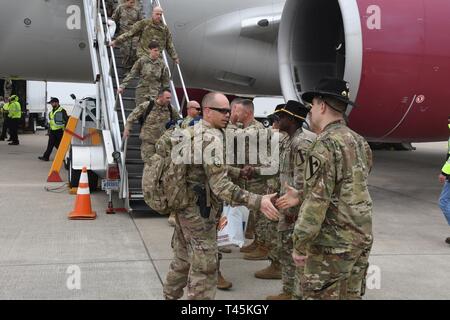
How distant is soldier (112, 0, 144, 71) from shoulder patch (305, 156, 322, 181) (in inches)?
246

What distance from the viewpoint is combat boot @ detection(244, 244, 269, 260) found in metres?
5.09

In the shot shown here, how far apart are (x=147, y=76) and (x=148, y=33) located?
2.59ft

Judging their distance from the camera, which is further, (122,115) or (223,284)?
(122,115)

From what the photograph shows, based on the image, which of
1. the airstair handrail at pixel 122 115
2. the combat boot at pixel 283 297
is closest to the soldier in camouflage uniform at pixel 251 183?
the combat boot at pixel 283 297

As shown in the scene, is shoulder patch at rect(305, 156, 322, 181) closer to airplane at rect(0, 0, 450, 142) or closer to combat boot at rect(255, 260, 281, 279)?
combat boot at rect(255, 260, 281, 279)

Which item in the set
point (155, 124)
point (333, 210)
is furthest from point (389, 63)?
point (333, 210)

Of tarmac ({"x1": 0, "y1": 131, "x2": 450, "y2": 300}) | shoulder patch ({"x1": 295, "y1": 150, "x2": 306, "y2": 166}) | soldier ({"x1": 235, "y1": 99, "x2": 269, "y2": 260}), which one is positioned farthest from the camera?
soldier ({"x1": 235, "y1": 99, "x2": 269, "y2": 260})

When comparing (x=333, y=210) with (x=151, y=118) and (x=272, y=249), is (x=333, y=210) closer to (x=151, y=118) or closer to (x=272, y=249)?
(x=272, y=249)

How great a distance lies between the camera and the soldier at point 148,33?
7.71 meters

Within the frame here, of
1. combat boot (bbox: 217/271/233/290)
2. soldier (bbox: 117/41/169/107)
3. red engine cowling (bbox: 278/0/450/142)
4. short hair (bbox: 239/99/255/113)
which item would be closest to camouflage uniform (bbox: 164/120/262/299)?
combat boot (bbox: 217/271/233/290)

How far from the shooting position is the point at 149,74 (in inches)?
292

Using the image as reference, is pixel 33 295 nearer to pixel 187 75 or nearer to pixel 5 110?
pixel 187 75

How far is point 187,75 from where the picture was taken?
10305 mm
